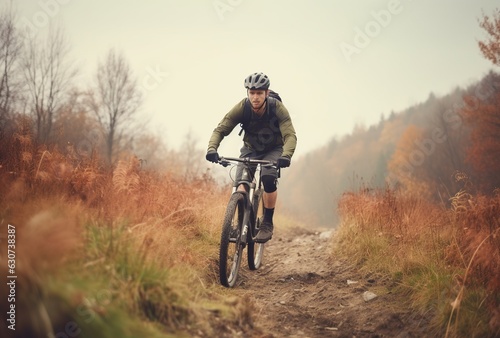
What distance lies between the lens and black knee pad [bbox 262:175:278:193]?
4809 mm

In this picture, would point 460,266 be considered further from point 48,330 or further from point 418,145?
point 418,145

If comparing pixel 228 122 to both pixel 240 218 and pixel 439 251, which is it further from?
pixel 439 251

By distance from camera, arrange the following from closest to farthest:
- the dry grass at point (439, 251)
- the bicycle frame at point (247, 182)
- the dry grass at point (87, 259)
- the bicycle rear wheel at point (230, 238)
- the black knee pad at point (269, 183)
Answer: the dry grass at point (87, 259) < the dry grass at point (439, 251) < the bicycle rear wheel at point (230, 238) < the bicycle frame at point (247, 182) < the black knee pad at point (269, 183)

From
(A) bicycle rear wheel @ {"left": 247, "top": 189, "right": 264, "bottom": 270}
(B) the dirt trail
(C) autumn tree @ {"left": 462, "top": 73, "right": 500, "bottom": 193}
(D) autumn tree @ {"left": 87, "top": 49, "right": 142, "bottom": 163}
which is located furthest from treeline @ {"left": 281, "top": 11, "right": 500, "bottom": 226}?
(D) autumn tree @ {"left": 87, "top": 49, "right": 142, "bottom": 163}

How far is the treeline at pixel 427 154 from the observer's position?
820 inches

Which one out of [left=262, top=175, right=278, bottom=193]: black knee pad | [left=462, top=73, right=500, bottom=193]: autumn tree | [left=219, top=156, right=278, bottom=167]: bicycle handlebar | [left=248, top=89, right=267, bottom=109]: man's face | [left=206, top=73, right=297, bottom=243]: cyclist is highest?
[left=462, top=73, right=500, bottom=193]: autumn tree

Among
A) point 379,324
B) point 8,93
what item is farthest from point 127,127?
point 379,324

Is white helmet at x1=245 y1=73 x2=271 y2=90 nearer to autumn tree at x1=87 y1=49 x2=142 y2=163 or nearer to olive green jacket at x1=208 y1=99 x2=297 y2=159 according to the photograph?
olive green jacket at x1=208 y1=99 x2=297 y2=159

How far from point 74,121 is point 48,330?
1248 inches

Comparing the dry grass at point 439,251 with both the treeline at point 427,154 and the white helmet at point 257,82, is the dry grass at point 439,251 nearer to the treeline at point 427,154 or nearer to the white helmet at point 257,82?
the treeline at point 427,154

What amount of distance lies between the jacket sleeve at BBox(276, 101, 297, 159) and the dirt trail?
193 cm

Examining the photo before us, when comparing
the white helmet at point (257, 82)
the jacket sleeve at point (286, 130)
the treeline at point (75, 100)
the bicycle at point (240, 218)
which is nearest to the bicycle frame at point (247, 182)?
the bicycle at point (240, 218)

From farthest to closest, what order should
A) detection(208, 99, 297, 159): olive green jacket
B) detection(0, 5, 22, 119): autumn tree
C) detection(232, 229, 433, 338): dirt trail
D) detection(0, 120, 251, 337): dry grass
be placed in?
detection(0, 5, 22, 119): autumn tree < detection(208, 99, 297, 159): olive green jacket < detection(232, 229, 433, 338): dirt trail < detection(0, 120, 251, 337): dry grass

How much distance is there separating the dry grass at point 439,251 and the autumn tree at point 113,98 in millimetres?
24775
